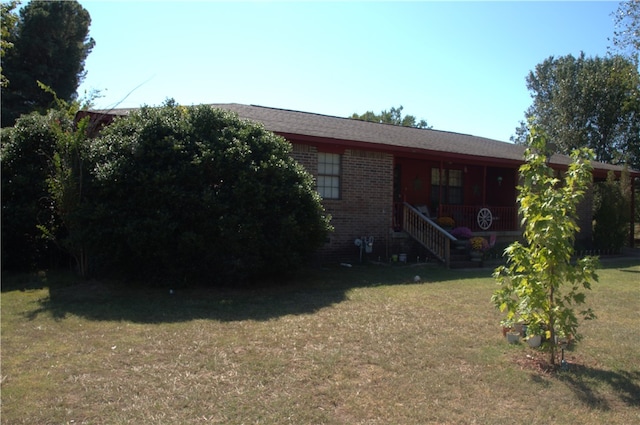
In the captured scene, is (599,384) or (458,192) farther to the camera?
(458,192)

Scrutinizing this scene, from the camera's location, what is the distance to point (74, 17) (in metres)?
25.6

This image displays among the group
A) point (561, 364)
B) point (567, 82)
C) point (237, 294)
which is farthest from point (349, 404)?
point (567, 82)

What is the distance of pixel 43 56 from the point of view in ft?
79.2

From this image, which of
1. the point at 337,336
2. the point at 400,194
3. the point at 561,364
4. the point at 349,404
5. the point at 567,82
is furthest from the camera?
the point at 567,82

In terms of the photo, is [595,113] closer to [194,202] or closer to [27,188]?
[194,202]

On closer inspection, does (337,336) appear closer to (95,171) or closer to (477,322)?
(477,322)

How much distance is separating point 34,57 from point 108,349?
77.3ft

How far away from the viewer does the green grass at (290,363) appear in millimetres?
3979

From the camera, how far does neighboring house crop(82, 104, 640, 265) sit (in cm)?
1245

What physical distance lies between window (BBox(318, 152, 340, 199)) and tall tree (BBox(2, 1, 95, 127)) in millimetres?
16559

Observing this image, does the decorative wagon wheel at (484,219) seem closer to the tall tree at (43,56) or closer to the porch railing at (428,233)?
the porch railing at (428,233)

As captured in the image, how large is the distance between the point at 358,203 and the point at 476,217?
16.9 feet

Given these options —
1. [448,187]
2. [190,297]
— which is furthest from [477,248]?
[190,297]

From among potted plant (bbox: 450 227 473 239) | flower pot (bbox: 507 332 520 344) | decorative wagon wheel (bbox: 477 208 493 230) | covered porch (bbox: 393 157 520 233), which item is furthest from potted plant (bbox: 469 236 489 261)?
flower pot (bbox: 507 332 520 344)
